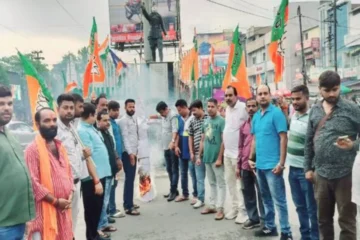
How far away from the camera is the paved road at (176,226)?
553cm

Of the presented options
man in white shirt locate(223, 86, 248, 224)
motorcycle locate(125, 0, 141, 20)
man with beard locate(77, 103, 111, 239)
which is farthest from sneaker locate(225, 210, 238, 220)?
motorcycle locate(125, 0, 141, 20)

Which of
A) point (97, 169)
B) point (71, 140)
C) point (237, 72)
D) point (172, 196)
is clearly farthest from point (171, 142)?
point (71, 140)

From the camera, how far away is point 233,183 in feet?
20.4

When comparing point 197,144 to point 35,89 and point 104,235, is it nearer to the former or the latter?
point 104,235

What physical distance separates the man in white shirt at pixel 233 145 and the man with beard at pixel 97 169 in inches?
71.1

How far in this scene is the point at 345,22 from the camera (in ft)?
121

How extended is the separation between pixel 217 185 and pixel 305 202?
1.95m

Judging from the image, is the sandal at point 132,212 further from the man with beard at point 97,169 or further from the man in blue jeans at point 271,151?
the man in blue jeans at point 271,151

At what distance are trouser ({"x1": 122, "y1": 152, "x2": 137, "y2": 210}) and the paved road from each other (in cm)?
27

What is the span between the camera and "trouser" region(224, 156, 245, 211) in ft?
20.2

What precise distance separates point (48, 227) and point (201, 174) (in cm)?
384

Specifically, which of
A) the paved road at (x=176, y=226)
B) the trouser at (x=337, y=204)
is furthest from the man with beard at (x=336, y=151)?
the paved road at (x=176, y=226)

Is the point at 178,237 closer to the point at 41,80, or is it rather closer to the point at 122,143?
the point at 122,143

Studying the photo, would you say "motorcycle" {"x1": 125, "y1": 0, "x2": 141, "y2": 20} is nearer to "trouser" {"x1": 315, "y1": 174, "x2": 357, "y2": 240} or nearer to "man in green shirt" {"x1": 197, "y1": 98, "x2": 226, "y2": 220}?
"man in green shirt" {"x1": 197, "y1": 98, "x2": 226, "y2": 220}
